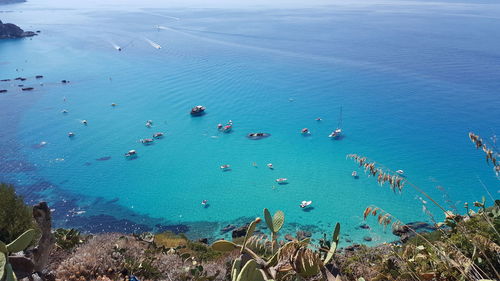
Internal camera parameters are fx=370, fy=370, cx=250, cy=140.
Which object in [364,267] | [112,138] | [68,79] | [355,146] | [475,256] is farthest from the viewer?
[68,79]

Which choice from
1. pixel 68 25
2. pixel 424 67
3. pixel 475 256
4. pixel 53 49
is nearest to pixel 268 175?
pixel 475 256

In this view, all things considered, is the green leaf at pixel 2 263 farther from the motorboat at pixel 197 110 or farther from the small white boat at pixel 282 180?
the motorboat at pixel 197 110

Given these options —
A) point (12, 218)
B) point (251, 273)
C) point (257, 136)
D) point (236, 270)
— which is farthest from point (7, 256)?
point (257, 136)

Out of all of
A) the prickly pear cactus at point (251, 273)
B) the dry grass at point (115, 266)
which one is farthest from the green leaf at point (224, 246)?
the dry grass at point (115, 266)

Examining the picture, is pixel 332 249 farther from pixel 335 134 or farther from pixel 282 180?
pixel 335 134

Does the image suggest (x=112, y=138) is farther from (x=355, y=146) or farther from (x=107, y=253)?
(x=107, y=253)

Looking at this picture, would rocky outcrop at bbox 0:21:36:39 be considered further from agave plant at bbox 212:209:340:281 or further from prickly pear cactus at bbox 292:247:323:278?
prickly pear cactus at bbox 292:247:323:278

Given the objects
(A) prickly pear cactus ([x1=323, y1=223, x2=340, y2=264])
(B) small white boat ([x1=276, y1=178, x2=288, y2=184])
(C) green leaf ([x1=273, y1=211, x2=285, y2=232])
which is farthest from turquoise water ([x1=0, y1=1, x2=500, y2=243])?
(C) green leaf ([x1=273, y1=211, x2=285, y2=232])
